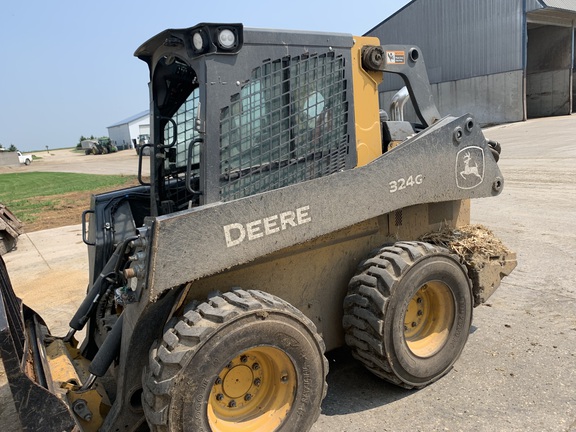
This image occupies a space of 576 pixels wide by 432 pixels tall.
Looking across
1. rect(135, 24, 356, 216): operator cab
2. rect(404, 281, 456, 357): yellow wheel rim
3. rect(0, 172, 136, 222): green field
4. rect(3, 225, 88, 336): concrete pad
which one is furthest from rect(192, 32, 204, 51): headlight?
rect(0, 172, 136, 222): green field

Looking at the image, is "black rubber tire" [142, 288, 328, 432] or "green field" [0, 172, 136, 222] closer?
"black rubber tire" [142, 288, 328, 432]

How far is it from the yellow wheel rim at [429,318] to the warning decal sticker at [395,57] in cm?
160

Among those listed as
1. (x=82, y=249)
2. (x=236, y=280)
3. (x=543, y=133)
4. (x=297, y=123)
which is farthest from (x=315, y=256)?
(x=543, y=133)

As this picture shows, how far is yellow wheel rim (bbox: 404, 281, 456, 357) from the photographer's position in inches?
145

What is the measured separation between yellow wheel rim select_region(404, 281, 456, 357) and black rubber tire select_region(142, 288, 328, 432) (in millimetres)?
1090

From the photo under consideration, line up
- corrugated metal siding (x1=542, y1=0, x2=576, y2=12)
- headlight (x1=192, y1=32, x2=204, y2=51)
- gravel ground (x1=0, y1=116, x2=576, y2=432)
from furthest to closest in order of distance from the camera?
corrugated metal siding (x1=542, y1=0, x2=576, y2=12)
gravel ground (x1=0, y1=116, x2=576, y2=432)
headlight (x1=192, y1=32, x2=204, y2=51)

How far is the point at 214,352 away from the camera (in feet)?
8.32

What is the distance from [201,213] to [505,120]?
28.8 meters

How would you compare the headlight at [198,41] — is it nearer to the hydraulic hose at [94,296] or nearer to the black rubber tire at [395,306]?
the hydraulic hose at [94,296]

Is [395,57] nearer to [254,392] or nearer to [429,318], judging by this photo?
[429,318]

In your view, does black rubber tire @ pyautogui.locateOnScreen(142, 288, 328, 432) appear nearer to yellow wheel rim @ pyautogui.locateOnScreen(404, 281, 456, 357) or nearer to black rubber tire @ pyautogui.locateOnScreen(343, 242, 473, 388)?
black rubber tire @ pyautogui.locateOnScreen(343, 242, 473, 388)

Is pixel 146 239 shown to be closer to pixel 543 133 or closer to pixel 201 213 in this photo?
pixel 201 213

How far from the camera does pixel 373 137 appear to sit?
11.8 ft

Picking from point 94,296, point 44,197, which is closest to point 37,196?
point 44,197
